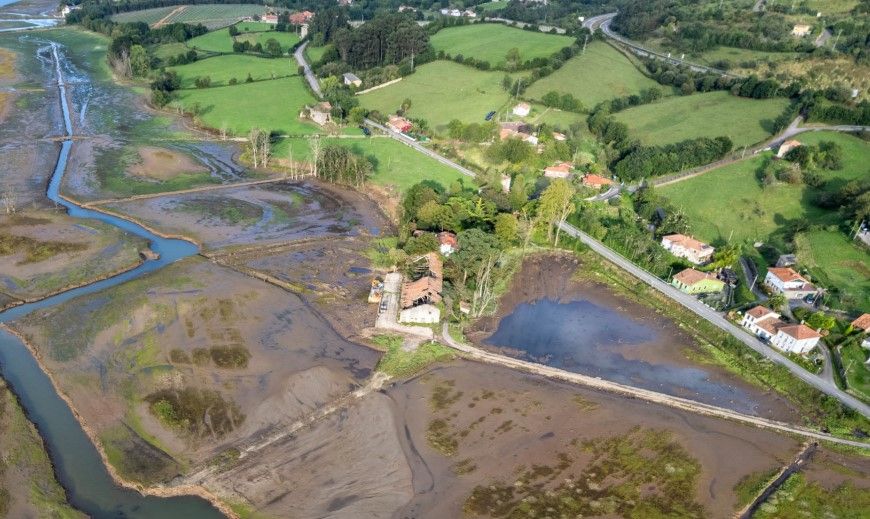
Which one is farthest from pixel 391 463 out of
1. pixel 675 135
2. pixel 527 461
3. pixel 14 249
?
pixel 675 135

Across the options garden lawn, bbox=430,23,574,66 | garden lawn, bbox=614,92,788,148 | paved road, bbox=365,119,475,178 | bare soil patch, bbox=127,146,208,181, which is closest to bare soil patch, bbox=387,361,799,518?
paved road, bbox=365,119,475,178

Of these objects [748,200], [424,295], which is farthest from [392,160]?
[748,200]

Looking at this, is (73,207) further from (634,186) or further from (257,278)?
(634,186)

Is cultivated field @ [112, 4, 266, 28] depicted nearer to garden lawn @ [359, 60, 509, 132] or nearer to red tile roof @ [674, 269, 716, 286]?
garden lawn @ [359, 60, 509, 132]

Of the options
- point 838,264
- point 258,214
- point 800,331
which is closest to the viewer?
point 800,331

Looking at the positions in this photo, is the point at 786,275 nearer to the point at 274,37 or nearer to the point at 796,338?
the point at 796,338

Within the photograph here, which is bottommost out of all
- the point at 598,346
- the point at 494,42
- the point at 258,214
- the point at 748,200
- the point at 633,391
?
the point at 633,391

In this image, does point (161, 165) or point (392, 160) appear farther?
point (392, 160)
